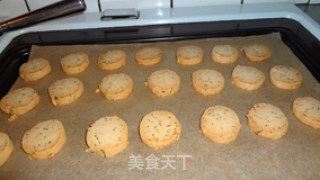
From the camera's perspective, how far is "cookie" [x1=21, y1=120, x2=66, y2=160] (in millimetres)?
990

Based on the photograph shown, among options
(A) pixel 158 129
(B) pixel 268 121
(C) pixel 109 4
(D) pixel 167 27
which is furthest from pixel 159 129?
(C) pixel 109 4

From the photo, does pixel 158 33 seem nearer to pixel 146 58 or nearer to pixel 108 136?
pixel 146 58

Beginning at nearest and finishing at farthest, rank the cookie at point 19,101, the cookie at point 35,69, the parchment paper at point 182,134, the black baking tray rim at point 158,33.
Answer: the parchment paper at point 182,134 < the cookie at point 19,101 < the cookie at point 35,69 < the black baking tray rim at point 158,33

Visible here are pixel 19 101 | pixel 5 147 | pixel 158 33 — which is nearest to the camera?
pixel 5 147

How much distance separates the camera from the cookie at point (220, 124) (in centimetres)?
102

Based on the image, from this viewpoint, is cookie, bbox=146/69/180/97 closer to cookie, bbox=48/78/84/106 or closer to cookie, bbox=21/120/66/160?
cookie, bbox=48/78/84/106

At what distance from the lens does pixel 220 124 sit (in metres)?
1.07

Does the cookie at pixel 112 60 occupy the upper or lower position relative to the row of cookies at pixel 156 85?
upper

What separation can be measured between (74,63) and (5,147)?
1.90 feet

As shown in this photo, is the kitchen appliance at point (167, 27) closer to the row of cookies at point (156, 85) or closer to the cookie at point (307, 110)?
the row of cookies at point (156, 85)

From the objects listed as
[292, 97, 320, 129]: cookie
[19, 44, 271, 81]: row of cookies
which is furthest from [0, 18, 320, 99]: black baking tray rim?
[292, 97, 320, 129]: cookie

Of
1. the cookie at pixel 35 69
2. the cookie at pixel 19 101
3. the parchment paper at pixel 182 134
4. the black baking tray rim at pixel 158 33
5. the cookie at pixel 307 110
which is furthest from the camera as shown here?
the black baking tray rim at pixel 158 33

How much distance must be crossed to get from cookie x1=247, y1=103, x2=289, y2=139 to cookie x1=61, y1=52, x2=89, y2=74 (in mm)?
938

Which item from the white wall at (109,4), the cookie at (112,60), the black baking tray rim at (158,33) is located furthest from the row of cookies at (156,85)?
the white wall at (109,4)
